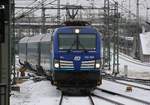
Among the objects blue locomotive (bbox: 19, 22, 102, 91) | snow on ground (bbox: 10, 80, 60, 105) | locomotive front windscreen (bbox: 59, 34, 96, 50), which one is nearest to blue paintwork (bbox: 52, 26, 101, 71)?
blue locomotive (bbox: 19, 22, 102, 91)

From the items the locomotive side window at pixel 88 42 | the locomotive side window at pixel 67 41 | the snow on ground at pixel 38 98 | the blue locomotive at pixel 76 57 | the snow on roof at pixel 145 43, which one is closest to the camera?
the snow on ground at pixel 38 98

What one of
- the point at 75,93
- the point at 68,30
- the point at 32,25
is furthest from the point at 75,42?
the point at 32,25

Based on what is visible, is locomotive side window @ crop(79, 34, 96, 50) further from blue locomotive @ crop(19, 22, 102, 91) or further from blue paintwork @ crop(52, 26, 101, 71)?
blue paintwork @ crop(52, 26, 101, 71)

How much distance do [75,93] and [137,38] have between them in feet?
166

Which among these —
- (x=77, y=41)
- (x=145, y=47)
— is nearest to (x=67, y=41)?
(x=77, y=41)

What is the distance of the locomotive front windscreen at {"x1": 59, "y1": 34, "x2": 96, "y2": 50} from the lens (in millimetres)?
20844

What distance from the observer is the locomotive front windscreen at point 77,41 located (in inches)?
821

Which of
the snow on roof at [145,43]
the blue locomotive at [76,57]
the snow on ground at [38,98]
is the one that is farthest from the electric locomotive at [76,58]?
the snow on roof at [145,43]

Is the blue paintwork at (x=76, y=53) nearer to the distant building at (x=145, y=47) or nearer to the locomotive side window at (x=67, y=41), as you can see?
the locomotive side window at (x=67, y=41)

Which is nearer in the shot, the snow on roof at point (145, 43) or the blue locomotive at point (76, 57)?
the blue locomotive at point (76, 57)

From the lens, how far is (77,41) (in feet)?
68.6

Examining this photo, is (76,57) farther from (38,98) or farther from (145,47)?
(145,47)

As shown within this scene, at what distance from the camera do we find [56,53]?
20.5 metres

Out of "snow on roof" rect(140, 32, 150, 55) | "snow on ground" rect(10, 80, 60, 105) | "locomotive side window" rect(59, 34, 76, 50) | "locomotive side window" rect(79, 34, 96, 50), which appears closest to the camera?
"snow on ground" rect(10, 80, 60, 105)
